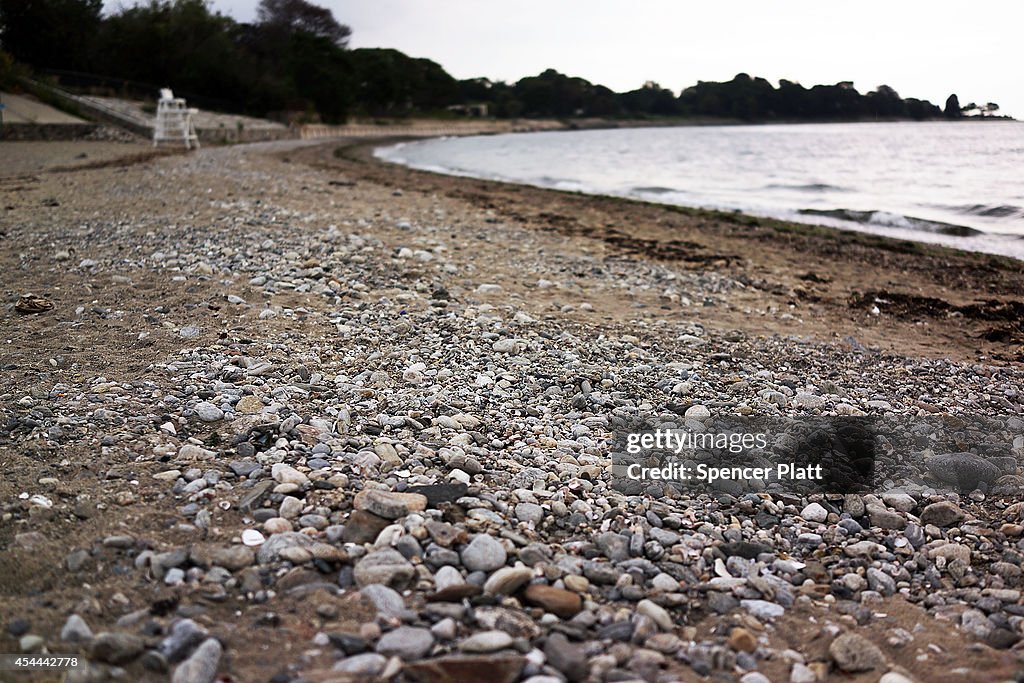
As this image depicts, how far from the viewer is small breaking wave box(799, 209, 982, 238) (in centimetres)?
1400

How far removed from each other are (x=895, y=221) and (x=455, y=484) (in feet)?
48.5

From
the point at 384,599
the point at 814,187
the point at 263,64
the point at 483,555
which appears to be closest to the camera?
the point at 384,599

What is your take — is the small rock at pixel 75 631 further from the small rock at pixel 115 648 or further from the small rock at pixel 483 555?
the small rock at pixel 483 555

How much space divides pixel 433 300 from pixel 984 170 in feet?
83.3

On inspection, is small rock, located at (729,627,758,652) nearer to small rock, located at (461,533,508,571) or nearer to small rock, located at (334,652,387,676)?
small rock, located at (461,533,508,571)

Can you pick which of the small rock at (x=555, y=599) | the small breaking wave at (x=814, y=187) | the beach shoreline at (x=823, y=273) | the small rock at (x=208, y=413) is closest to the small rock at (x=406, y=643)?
the small rock at (x=555, y=599)

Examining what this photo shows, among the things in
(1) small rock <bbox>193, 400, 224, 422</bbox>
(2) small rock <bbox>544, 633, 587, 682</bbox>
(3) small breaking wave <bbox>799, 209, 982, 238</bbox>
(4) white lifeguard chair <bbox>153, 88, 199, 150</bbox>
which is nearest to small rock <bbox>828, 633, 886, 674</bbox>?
(2) small rock <bbox>544, 633, 587, 682</bbox>

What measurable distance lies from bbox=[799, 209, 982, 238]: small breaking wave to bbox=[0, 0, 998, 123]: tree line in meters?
6.96

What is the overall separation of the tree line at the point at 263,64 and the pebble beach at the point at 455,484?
1869 cm

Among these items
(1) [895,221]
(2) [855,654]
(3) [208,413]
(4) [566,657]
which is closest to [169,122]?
(1) [895,221]

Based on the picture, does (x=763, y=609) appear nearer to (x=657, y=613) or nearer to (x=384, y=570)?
(x=657, y=613)

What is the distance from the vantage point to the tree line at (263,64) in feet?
133

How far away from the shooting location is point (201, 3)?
163 feet

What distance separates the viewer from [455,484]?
345 centimetres
